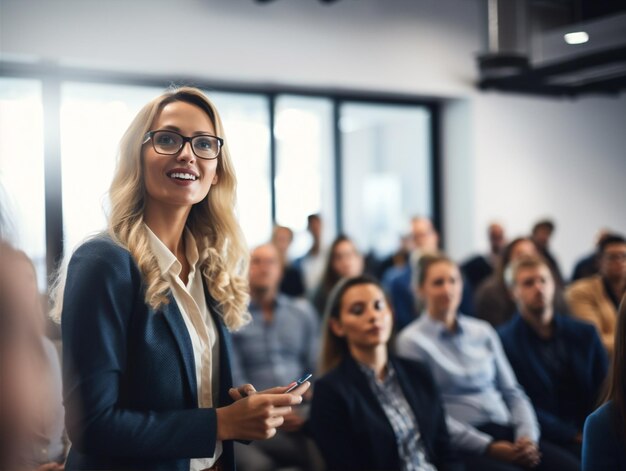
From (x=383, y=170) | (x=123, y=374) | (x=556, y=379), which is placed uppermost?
(x=383, y=170)

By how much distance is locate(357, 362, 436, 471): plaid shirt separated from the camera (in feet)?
7.42

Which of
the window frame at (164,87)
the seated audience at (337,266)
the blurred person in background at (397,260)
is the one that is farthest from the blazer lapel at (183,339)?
the blurred person in background at (397,260)

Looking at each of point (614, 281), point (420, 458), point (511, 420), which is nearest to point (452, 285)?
point (511, 420)

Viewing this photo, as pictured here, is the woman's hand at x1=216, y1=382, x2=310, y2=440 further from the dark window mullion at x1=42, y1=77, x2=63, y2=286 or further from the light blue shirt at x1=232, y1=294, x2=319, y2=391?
the dark window mullion at x1=42, y1=77, x2=63, y2=286

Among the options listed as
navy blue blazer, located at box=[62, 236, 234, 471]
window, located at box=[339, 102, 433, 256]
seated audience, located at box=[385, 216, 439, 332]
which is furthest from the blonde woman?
window, located at box=[339, 102, 433, 256]

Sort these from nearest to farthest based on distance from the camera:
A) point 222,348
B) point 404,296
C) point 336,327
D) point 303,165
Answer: point 222,348
point 336,327
point 404,296
point 303,165

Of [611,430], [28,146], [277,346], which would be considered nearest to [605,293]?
[277,346]

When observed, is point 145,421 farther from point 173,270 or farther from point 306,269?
point 306,269

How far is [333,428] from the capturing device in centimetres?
226

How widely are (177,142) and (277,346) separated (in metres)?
2.37

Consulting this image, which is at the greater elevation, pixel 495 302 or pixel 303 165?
pixel 303 165

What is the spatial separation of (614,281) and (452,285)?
1.52 meters

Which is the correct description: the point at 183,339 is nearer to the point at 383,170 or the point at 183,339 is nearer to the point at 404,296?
the point at 404,296

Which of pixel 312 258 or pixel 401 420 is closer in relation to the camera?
pixel 401 420
